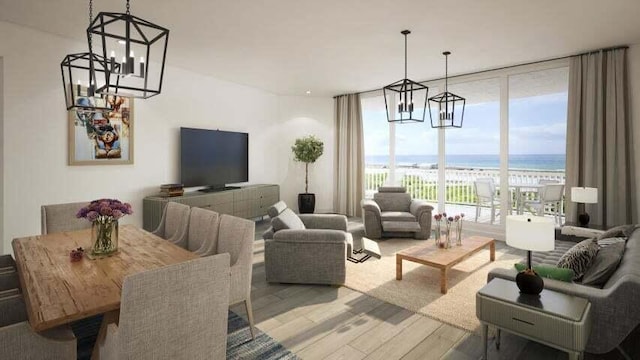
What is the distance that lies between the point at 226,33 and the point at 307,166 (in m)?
4.11

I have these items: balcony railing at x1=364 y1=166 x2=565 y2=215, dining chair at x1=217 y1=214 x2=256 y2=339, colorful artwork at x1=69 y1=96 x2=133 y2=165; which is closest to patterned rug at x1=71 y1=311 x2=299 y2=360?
dining chair at x1=217 y1=214 x2=256 y2=339

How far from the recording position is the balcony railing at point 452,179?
20.7ft

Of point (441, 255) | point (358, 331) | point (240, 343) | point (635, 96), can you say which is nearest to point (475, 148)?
point (635, 96)

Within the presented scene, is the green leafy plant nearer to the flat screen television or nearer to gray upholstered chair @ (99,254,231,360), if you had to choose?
the flat screen television

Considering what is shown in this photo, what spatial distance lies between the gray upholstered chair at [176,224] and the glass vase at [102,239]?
761 millimetres

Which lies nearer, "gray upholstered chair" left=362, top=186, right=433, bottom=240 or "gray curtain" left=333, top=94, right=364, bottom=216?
"gray upholstered chair" left=362, top=186, right=433, bottom=240

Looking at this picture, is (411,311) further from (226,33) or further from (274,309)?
(226,33)

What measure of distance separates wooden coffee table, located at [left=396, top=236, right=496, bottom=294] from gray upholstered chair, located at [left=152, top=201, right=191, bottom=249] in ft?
7.19

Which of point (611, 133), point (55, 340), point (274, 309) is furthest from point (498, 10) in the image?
point (55, 340)

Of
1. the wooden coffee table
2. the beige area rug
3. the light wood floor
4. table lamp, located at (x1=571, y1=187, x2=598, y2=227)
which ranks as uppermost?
table lamp, located at (x1=571, y1=187, x2=598, y2=227)

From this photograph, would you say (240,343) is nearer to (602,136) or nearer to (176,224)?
(176,224)

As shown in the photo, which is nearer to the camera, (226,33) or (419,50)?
(226,33)

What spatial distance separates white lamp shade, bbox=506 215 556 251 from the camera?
6.80ft

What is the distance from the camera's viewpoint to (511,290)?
2146 millimetres
